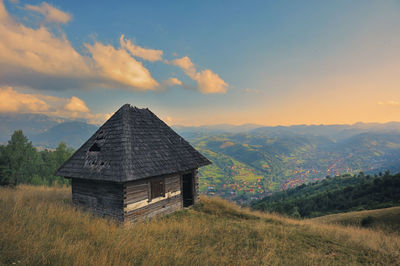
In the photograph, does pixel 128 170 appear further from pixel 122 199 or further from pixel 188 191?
pixel 188 191

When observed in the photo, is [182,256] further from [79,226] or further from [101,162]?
[101,162]

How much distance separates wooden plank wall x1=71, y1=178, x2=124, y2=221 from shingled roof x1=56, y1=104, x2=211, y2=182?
70 centimetres

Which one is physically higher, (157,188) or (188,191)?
(157,188)

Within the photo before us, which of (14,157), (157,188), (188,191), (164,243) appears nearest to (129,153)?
(157,188)

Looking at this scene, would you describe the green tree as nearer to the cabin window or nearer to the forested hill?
the cabin window

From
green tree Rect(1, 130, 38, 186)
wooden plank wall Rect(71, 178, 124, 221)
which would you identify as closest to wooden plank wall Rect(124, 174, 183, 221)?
wooden plank wall Rect(71, 178, 124, 221)

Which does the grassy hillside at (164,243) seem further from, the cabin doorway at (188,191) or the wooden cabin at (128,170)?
the cabin doorway at (188,191)

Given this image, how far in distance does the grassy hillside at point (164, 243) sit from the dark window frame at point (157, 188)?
1761 mm

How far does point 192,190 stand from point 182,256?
401 inches

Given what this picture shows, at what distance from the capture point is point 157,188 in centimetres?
1135

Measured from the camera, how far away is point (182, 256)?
4.37 m

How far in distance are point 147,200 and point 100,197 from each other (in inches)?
103

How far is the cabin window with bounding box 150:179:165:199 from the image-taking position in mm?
11022

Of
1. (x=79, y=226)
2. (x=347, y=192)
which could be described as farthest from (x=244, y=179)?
(x=79, y=226)
